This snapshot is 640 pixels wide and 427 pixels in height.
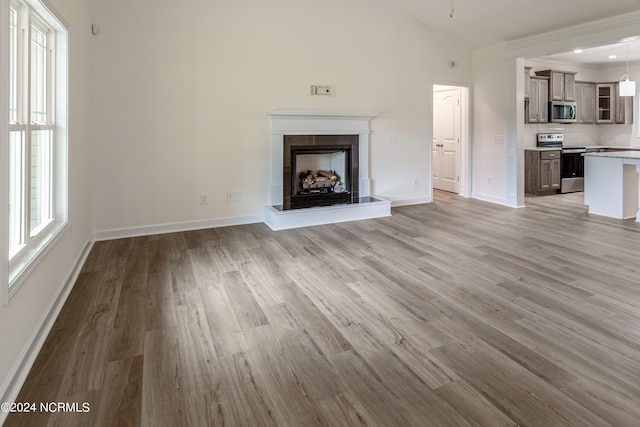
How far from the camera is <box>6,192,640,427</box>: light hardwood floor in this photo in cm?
174

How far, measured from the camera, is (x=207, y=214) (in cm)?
522

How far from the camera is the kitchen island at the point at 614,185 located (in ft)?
17.5

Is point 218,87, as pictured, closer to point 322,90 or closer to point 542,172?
point 322,90

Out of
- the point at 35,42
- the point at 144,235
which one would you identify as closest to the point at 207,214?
the point at 144,235

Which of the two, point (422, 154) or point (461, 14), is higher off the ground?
point (461, 14)

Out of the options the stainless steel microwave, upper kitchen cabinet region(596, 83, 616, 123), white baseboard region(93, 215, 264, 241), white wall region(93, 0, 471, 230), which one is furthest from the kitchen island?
white baseboard region(93, 215, 264, 241)

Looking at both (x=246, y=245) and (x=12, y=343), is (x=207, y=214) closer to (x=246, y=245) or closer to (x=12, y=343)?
(x=246, y=245)

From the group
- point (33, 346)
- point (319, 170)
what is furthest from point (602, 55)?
point (33, 346)

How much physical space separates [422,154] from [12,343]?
610 cm

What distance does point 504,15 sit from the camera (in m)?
5.48

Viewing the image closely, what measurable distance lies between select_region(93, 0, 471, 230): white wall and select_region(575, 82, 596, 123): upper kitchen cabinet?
14.4 feet

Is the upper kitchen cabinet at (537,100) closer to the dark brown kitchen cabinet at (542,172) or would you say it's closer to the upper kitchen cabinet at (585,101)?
the dark brown kitchen cabinet at (542,172)

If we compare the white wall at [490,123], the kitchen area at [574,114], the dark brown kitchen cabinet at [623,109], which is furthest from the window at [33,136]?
the dark brown kitchen cabinet at [623,109]

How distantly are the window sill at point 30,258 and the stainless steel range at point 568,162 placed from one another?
8457 millimetres
